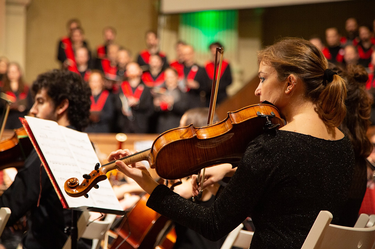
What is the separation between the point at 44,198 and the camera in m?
2.11

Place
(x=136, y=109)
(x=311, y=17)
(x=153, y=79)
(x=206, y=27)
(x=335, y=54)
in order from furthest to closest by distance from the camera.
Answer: (x=311, y=17) < (x=206, y=27) < (x=335, y=54) < (x=153, y=79) < (x=136, y=109)

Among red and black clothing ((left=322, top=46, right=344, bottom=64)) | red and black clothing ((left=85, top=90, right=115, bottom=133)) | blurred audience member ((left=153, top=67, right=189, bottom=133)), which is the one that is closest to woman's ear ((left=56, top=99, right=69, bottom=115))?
blurred audience member ((left=153, top=67, right=189, bottom=133))

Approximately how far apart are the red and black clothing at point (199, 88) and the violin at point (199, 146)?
14.9 ft

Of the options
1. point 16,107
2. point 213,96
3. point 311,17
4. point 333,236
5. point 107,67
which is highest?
point 311,17

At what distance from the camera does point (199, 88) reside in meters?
6.43

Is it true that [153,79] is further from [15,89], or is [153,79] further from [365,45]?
A: [365,45]

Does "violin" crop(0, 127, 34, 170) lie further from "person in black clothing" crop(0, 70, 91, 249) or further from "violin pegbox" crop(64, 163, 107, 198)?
"violin pegbox" crop(64, 163, 107, 198)

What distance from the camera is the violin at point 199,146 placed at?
1.38 metres

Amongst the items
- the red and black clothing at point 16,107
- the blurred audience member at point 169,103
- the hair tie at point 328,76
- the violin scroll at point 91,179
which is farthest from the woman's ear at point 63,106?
the red and black clothing at point 16,107

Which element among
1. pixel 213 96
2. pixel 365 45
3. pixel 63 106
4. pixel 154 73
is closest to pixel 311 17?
pixel 365 45

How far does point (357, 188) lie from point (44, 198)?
149cm

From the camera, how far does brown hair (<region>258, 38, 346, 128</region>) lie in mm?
1451

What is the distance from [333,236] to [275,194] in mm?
221

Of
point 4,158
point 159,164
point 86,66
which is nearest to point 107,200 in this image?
point 159,164
